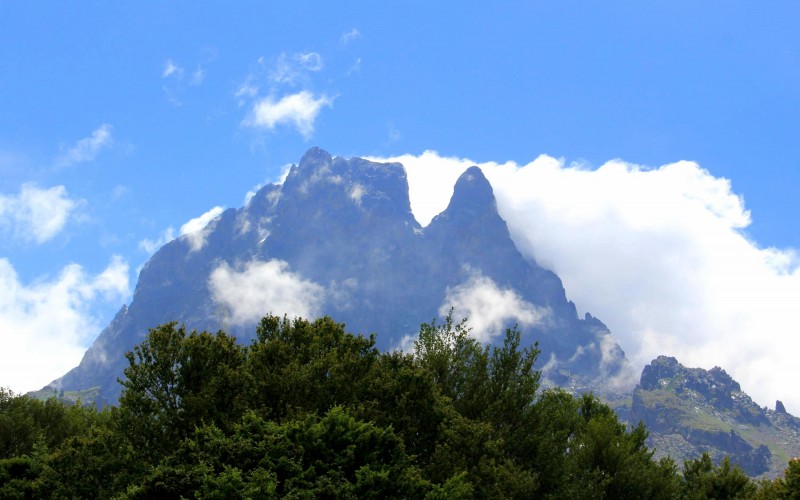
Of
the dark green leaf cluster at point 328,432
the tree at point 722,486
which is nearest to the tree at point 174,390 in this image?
the dark green leaf cluster at point 328,432

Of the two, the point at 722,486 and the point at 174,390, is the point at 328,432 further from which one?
the point at 722,486

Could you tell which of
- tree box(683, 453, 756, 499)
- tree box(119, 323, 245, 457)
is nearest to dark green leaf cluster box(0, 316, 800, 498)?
tree box(119, 323, 245, 457)

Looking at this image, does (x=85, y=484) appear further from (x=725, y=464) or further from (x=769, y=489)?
(x=725, y=464)

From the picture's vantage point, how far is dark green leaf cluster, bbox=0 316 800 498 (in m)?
35.2

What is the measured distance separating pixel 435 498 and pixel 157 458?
1604cm

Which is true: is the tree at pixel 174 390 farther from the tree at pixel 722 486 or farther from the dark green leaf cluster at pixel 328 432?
the tree at pixel 722 486

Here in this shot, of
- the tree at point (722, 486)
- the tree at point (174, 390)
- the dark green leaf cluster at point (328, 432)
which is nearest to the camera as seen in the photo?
the dark green leaf cluster at point (328, 432)

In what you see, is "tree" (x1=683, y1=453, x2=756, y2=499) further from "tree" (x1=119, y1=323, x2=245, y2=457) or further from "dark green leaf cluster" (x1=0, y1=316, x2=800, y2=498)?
A: "tree" (x1=119, y1=323, x2=245, y2=457)

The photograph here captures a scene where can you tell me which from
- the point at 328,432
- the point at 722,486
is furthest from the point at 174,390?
the point at 722,486

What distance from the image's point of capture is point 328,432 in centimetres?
3634

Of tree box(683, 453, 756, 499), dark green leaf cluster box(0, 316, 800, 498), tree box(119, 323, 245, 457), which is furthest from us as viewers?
tree box(683, 453, 756, 499)

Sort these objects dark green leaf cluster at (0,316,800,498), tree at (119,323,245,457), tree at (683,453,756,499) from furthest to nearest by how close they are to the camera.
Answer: tree at (683,453,756,499) < tree at (119,323,245,457) < dark green leaf cluster at (0,316,800,498)

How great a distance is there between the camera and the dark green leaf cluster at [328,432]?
35.2m

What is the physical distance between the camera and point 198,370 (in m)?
42.6
